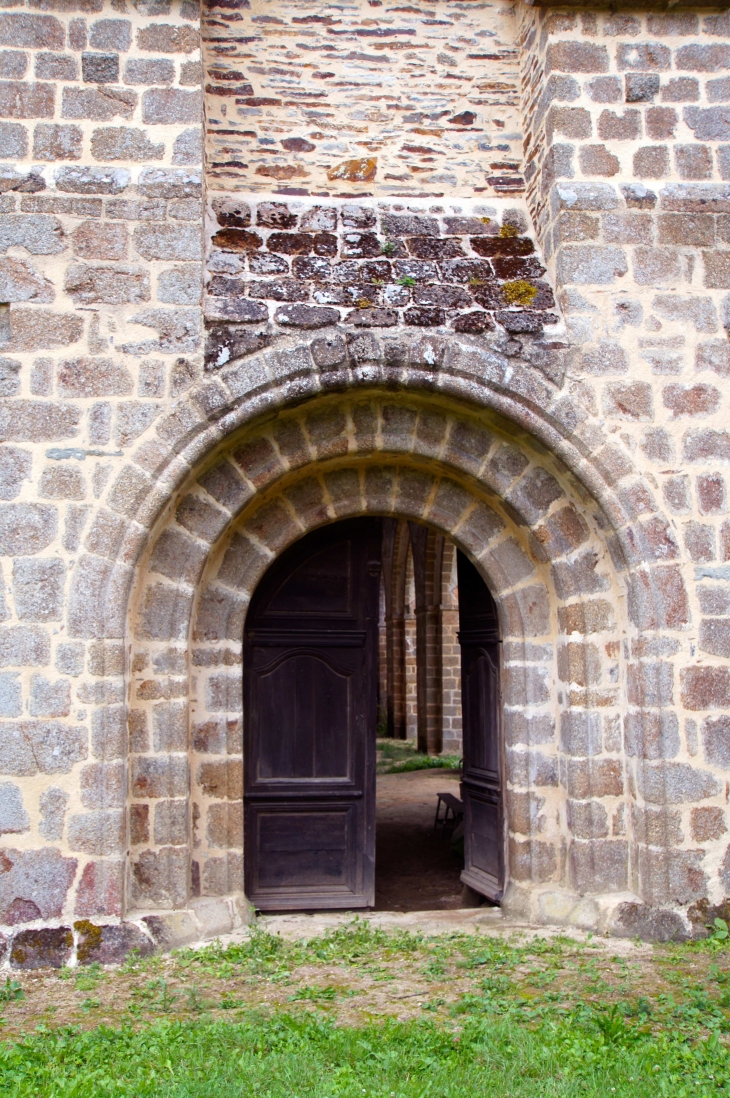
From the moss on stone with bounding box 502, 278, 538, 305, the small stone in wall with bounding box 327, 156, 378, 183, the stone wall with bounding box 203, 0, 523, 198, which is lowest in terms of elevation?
the moss on stone with bounding box 502, 278, 538, 305

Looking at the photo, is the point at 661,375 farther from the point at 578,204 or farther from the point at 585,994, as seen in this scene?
the point at 585,994

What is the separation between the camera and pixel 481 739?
5.47 m

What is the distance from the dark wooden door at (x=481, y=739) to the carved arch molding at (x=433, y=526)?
0.31m

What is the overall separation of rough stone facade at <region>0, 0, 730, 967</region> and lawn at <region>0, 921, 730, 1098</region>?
0.38 meters

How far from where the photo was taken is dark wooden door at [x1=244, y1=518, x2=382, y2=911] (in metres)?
5.05

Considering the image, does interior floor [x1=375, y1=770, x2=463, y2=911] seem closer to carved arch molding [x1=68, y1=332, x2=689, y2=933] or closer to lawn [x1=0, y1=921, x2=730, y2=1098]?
carved arch molding [x1=68, y1=332, x2=689, y2=933]

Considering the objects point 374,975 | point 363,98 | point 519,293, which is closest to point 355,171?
point 363,98

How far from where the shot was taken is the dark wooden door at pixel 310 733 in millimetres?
5051

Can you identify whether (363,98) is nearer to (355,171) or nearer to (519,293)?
(355,171)

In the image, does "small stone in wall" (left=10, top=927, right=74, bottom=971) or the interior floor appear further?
the interior floor

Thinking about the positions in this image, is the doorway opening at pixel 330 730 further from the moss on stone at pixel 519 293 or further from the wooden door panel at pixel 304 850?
the moss on stone at pixel 519 293

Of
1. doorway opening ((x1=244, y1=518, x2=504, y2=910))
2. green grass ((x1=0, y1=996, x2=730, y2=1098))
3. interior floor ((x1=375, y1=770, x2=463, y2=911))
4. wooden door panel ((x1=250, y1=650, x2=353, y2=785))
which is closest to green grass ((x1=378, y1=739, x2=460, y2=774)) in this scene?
interior floor ((x1=375, y1=770, x2=463, y2=911))

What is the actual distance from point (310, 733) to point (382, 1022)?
1.99 metres

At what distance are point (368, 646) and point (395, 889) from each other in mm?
1886
